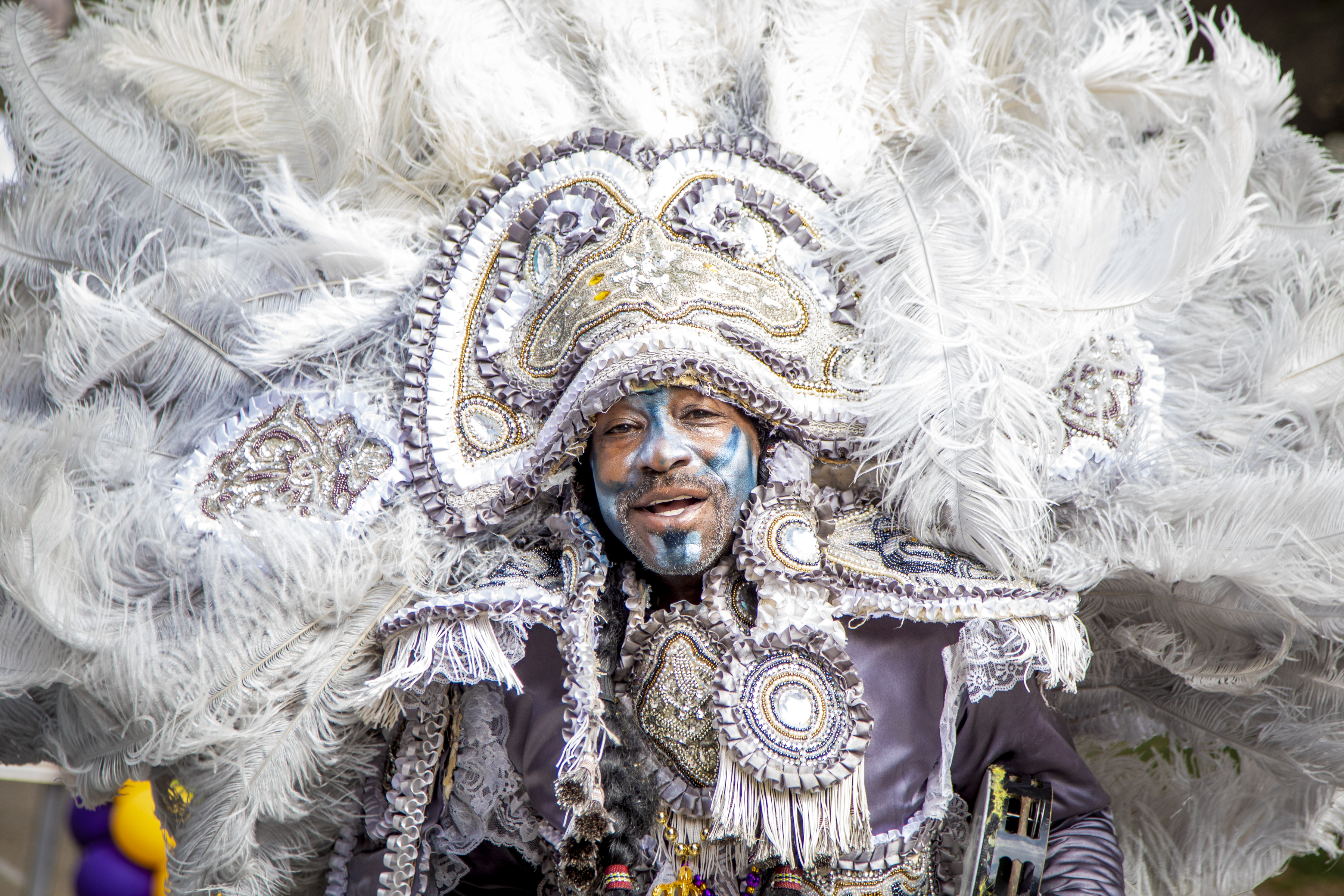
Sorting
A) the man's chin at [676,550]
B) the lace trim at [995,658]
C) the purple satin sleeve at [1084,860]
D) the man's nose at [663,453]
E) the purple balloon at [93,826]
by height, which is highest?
the man's nose at [663,453]

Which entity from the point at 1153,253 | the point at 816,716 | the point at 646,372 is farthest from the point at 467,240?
the point at 1153,253

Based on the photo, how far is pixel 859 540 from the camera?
193 centimetres

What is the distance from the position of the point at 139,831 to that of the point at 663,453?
Result: 7.26 feet

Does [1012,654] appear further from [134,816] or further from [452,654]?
[134,816]

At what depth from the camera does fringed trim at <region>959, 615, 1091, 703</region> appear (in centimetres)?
178

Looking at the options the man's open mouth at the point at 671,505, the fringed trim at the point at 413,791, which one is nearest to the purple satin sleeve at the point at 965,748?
the man's open mouth at the point at 671,505

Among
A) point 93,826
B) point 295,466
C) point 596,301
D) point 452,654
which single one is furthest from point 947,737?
point 93,826

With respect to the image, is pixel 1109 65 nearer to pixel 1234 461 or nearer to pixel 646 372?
pixel 1234 461

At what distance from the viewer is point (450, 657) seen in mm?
1880

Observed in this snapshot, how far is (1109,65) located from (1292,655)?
123 centimetres

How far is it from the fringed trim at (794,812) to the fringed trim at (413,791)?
639 millimetres

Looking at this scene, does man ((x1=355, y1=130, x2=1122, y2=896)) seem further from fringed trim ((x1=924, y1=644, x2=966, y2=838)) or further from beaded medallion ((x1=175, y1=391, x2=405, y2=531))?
beaded medallion ((x1=175, y1=391, x2=405, y2=531))

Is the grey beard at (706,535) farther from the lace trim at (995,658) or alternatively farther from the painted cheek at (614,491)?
the lace trim at (995,658)

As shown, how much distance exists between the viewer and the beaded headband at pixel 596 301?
1.89 meters
